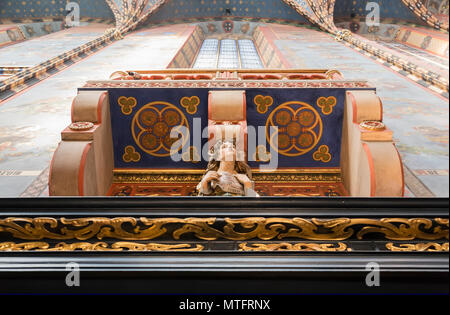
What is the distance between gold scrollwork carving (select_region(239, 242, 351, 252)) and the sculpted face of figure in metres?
1.00

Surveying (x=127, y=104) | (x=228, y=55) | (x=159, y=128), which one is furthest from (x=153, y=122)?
(x=228, y=55)

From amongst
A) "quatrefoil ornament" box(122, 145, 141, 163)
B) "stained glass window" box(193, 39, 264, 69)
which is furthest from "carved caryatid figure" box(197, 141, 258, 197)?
"stained glass window" box(193, 39, 264, 69)

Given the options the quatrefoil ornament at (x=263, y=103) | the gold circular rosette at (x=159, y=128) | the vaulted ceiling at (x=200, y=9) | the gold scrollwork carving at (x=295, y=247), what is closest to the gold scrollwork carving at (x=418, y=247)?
the gold scrollwork carving at (x=295, y=247)

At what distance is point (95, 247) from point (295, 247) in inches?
50.2

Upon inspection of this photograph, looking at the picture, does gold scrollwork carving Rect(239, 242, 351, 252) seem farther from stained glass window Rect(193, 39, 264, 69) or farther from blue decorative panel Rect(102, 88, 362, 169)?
stained glass window Rect(193, 39, 264, 69)

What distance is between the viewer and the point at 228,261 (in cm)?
200

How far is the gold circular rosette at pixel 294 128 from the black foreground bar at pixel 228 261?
1.87 meters

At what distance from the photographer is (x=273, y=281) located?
1940 millimetres

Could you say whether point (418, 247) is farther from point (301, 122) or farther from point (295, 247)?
point (301, 122)

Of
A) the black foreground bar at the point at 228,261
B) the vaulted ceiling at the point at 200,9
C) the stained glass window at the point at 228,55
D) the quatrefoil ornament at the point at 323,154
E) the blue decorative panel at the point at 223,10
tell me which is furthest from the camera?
the blue decorative panel at the point at 223,10

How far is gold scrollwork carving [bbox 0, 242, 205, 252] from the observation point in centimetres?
214

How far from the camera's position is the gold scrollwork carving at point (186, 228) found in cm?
214

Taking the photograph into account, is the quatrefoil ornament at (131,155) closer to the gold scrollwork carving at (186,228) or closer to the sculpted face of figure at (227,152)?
the sculpted face of figure at (227,152)
